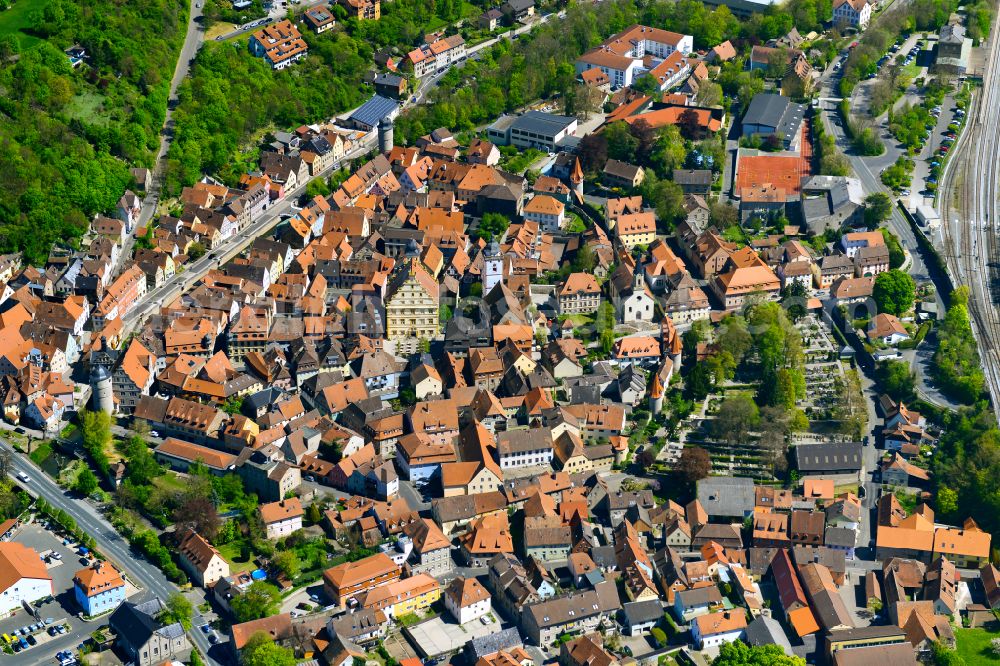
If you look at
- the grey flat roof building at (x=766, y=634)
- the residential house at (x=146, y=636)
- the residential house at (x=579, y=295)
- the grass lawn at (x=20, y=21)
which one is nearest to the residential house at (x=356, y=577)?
the residential house at (x=146, y=636)

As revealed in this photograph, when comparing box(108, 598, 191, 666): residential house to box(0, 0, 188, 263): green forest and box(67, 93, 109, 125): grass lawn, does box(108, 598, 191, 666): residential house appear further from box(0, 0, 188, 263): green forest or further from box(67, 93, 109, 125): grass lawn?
box(67, 93, 109, 125): grass lawn

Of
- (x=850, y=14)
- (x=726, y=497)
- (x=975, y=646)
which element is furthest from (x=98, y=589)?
(x=850, y=14)

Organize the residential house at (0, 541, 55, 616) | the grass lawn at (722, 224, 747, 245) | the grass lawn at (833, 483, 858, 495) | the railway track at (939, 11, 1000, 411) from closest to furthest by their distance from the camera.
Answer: the residential house at (0, 541, 55, 616)
the grass lawn at (833, 483, 858, 495)
the railway track at (939, 11, 1000, 411)
the grass lawn at (722, 224, 747, 245)

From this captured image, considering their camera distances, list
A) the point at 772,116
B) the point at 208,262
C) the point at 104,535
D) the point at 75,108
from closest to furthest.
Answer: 1. the point at 104,535
2. the point at 208,262
3. the point at 75,108
4. the point at 772,116

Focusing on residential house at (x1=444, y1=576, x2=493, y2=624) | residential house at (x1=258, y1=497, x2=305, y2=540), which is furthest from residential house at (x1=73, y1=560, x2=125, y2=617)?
residential house at (x1=444, y1=576, x2=493, y2=624)

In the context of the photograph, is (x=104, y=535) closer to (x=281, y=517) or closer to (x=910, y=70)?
(x=281, y=517)

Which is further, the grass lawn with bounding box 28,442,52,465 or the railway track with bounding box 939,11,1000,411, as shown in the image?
the railway track with bounding box 939,11,1000,411

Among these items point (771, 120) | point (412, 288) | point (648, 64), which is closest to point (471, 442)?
point (412, 288)

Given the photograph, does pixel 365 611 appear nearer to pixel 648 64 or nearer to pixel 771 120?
pixel 771 120
